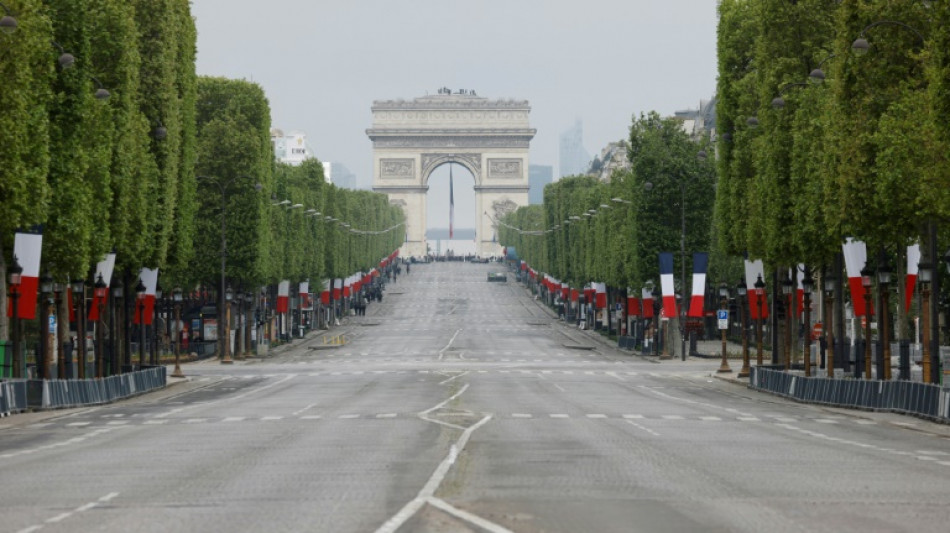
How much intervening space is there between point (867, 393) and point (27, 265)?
916 inches

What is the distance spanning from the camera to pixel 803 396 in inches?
2084

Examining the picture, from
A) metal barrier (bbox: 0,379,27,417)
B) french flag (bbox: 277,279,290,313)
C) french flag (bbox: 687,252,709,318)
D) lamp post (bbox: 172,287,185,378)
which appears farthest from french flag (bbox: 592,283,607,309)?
metal barrier (bbox: 0,379,27,417)

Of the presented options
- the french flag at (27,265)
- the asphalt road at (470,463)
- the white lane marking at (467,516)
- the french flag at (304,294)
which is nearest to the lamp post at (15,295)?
the french flag at (27,265)

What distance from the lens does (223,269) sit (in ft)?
305

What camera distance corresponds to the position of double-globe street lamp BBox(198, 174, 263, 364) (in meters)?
93.9

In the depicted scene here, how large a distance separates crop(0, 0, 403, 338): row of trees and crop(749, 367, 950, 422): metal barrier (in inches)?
882

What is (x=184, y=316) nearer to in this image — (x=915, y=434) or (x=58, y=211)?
(x=58, y=211)

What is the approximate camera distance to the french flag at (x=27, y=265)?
4753 cm

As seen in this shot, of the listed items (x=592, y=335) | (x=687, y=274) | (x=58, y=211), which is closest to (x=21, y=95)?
(x=58, y=211)

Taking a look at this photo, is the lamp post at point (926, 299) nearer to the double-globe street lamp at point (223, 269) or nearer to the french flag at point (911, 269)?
the french flag at point (911, 269)

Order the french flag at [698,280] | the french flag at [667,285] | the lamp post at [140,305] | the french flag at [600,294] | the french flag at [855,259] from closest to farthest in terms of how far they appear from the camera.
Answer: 1. the french flag at [855,259]
2. the lamp post at [140,305]
3. the french flag at [698,280]
4. the french flag at [667,285]
5. the french flag at [600,294]

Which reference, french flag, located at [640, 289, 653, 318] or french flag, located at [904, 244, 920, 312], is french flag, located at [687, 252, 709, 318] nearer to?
french flag, located at [640, 289, 653, 318]

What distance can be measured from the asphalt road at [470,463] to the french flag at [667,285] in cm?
3258

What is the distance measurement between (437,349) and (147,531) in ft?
304
